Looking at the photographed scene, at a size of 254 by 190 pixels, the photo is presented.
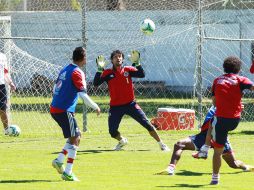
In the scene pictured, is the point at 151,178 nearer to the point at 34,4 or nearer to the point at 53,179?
the point at 53,179

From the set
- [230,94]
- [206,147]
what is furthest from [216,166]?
[206,147]

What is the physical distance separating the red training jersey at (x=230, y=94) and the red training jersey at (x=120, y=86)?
4708 mm

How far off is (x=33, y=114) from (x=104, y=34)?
313 inches

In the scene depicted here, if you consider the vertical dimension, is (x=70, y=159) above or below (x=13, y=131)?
above

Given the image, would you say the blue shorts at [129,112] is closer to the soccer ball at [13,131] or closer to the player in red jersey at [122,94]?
the player in red jersey at [122,94]

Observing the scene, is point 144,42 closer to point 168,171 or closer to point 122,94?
point 122,94

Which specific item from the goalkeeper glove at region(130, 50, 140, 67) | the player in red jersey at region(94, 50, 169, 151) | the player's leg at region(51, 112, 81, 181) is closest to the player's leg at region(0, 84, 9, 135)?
the player in red jersey at region(94, 50, 169, 151)

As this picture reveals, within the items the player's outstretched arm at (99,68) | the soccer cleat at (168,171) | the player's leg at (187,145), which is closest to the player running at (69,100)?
the soccer cleat at (168,171)

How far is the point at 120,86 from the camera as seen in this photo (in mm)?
17016

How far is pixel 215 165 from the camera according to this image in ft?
40.6

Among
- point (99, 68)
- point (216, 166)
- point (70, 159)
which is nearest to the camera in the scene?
point (216, 166)

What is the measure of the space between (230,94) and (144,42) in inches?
615

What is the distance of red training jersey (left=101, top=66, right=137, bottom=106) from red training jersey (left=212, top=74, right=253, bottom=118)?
4708mm

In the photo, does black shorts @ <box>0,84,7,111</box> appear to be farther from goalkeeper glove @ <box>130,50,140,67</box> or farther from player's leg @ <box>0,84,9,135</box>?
goalkeeper glove @ <box>130,50,140,67</box>
